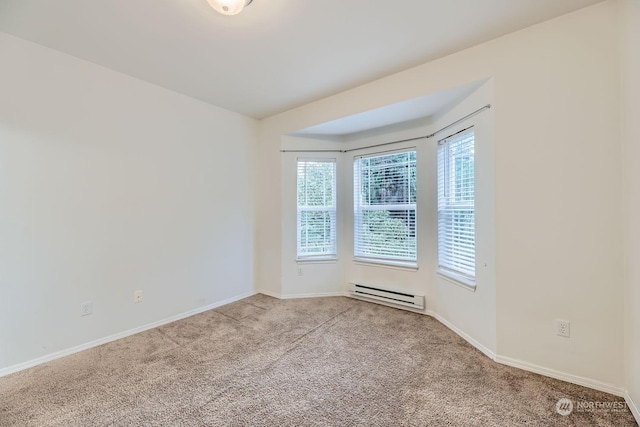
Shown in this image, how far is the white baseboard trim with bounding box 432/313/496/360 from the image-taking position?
7.20ft

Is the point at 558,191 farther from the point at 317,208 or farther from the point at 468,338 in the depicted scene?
the point at 317,208

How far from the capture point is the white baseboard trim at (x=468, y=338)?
2.20m

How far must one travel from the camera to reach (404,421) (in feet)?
5.04

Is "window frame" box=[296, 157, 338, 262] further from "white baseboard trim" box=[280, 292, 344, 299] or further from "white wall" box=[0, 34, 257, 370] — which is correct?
"white wall" box=[0, 34, 257, 370]

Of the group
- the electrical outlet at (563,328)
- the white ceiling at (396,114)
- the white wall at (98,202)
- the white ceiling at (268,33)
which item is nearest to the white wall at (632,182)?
the electrical outlet at (563,328)

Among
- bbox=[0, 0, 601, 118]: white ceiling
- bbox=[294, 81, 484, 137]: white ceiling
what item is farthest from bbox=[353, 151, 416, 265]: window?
bbox=[0, 0, 601, 118]: white ceiling

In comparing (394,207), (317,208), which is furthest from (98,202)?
(394,207)

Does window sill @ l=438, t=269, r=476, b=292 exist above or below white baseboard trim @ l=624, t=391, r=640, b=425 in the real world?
above

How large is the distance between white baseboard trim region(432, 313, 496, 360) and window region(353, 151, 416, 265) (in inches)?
27.8

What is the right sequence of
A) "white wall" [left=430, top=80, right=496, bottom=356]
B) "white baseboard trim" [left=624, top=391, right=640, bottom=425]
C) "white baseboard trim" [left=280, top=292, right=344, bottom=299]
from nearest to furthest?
"white baseboard trim" [left=624, top=391, right=640, bottom=425], "white wall" [left=430, top=80, right=496, bottom=356], "white baseboard trim" [left=280, top=292, right=344, bottom=299]

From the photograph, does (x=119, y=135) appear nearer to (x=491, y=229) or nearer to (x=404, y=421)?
(x=404, y=421)

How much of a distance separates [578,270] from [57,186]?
407cm

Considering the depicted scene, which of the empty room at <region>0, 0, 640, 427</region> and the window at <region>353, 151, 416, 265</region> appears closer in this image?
the empty room at <region>0, 0, 640, 427</region>

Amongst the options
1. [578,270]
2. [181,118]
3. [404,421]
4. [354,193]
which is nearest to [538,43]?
[578,270]
